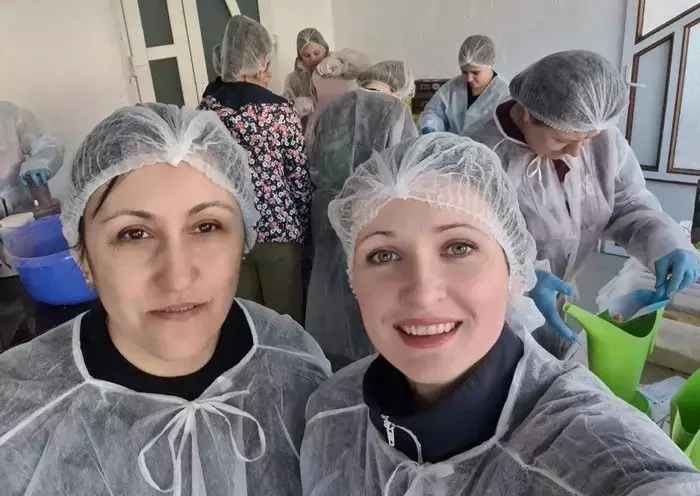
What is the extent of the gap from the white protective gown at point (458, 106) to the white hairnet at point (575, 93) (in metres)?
1.78

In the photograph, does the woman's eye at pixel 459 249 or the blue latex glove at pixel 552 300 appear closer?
the woman's eye at pixel 459 249

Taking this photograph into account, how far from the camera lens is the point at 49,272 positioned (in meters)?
1.51

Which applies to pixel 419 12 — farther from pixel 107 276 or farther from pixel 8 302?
pixel 107 276

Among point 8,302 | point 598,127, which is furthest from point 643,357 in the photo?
point 8,302

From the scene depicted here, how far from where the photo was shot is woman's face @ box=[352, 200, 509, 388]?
2.58ft

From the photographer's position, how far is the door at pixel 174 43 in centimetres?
388

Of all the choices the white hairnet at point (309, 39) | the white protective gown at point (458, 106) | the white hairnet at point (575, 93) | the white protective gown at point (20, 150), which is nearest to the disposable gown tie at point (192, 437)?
the white hairnet at point (575, 93)

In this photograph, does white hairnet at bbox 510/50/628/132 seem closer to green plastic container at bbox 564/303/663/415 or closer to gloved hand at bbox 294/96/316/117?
green plastic container at bbox 564/303/663/415

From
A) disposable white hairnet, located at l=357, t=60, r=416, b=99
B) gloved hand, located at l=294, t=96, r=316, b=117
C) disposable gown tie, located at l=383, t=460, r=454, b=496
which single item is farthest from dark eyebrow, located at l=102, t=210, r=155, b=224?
gloved hand, located at l=294, t=96, r=316, b=117

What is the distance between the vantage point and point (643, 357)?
124cm

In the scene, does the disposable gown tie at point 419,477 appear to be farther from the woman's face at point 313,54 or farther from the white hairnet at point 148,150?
the woman's face at point 313,54

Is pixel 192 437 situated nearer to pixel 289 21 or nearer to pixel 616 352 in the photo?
pixel 616 352

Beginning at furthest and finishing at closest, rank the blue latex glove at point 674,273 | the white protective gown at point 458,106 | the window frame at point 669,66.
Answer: the white protective gown at point 458,106 → the window frame at point 669,66 → the blue latex glove at point 674,273

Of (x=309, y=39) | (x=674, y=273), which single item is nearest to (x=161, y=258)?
(x=674, y=273)
